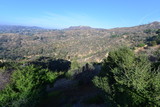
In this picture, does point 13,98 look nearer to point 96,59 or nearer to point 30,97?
point 30,97

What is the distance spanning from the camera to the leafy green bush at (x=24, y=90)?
39.4 feet

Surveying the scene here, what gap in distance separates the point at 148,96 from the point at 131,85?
127cm

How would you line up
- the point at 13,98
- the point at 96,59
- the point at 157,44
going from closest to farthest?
1. the point at 13,98
2. the point at 157,44
3. the point at 96,59

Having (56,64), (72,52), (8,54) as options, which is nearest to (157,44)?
(56,64)

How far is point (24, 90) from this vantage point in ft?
47.5

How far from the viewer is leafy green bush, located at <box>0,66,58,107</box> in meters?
12.0

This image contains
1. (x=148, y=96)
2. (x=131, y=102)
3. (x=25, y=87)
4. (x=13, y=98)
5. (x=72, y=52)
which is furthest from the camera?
(x=72, y=52)

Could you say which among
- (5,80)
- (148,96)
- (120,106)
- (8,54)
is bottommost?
(8,54)

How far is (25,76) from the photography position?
1620cm

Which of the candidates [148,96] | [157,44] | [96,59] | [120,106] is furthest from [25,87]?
[157,44]

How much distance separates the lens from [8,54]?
74.7 meters

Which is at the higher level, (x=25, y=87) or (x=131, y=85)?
(x=131, y=85)

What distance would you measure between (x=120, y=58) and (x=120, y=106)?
8167 mm

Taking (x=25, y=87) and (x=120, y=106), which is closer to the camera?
(x=120, y=106)
